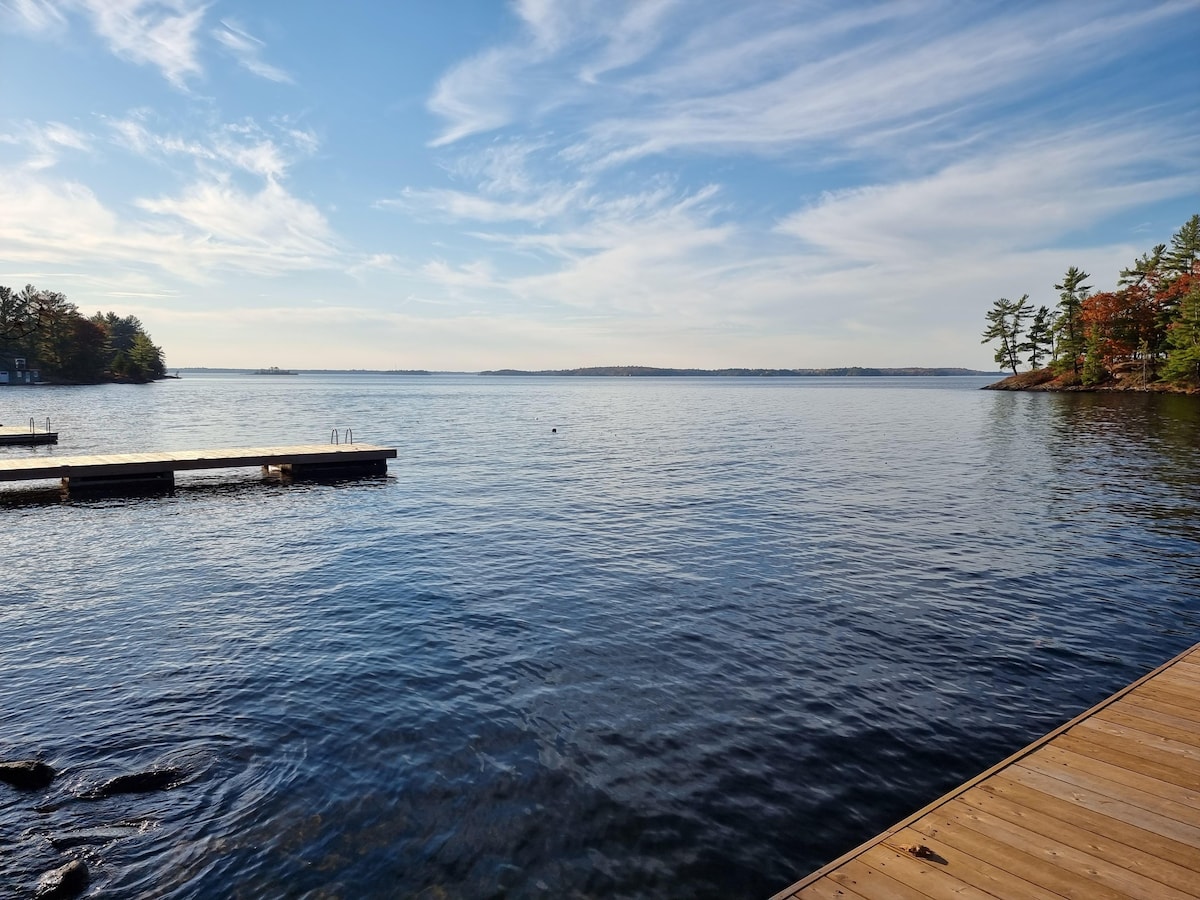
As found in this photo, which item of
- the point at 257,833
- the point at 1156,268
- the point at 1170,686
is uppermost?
the point at 1156,268

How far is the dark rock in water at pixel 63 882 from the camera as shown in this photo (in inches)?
276

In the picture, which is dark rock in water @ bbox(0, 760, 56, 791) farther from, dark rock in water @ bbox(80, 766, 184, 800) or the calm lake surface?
dark rock in water @ bbox(80, 766, 184, 800)

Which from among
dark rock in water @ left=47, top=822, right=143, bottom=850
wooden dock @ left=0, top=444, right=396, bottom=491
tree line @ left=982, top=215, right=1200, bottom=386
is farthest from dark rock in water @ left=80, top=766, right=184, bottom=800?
tree line @ left=982, top=215, right=1200, bottom=386

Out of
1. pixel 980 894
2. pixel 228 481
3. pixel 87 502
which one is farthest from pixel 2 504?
pixel 980 894

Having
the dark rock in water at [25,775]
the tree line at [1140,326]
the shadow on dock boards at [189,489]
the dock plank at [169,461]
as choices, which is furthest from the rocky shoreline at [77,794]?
the tree line at [1140,326]

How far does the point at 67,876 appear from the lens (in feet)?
23.6

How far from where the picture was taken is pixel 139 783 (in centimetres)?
899

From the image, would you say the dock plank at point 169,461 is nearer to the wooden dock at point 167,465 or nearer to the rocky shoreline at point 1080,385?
the wooden dock at point 167,465

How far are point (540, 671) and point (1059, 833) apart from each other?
8358 mm

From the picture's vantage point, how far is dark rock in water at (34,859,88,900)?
7.01 metres

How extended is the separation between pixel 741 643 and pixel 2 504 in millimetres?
31673

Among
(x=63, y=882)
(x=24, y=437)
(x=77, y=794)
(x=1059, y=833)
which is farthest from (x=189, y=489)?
(x=1059, y=833)

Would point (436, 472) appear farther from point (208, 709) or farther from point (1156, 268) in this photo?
point (1156, 268)

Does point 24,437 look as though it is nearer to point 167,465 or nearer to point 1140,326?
point 167,465
